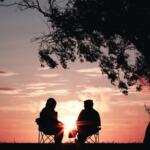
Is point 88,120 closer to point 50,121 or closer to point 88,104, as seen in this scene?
point 88,104

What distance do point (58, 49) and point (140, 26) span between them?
4.03 m

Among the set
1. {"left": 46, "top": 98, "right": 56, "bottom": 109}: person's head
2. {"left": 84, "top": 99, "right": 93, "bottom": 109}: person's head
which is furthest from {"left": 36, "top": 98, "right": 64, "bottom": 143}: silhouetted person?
{"left": 84, "top": 99, "right": 93, "bottom": 109}: person's head

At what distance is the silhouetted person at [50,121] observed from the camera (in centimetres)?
1510

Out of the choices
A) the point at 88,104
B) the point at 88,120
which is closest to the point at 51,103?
the point at 88,104

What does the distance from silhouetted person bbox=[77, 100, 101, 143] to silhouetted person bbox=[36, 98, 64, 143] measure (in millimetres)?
792

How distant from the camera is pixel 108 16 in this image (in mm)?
16984

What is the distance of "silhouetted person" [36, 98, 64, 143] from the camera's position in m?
15.1

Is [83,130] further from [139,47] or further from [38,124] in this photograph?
[139,47]

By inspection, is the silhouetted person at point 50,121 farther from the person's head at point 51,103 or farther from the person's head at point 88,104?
the person's head at point 88,104

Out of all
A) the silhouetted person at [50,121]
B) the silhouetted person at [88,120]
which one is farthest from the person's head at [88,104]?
the silhouetted person at [50,121]

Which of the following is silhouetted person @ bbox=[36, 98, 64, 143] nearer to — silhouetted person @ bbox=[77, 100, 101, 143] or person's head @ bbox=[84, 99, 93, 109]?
silhouetted person @ bbox=[77, 100, 101, 143]

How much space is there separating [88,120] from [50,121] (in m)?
1.47

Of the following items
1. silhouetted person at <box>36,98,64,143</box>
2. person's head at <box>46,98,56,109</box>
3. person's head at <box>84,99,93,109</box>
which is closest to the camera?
Result: person's head at <box>46,98,56,109</box>

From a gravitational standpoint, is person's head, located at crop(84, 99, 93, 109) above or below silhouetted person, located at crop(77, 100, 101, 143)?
above
